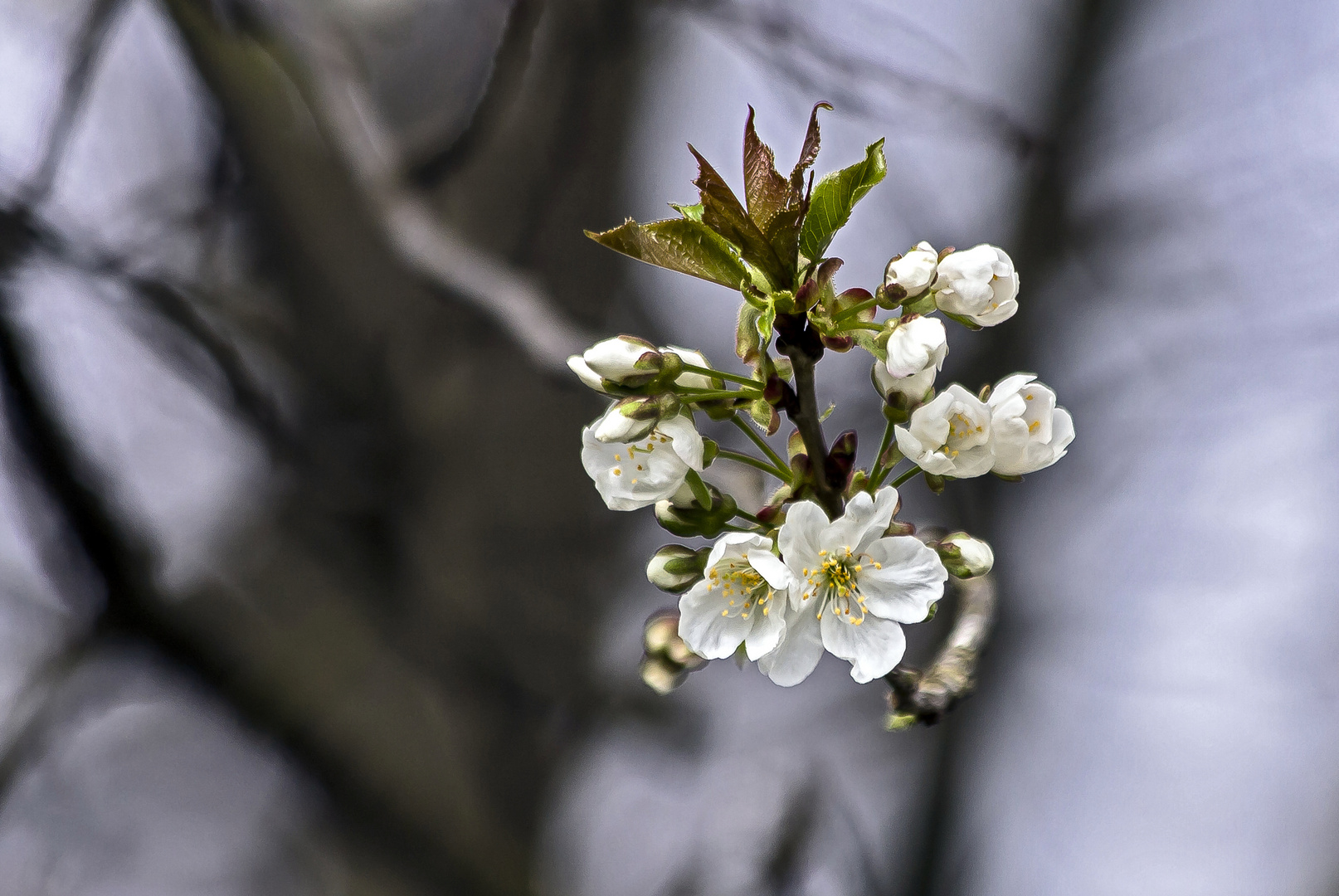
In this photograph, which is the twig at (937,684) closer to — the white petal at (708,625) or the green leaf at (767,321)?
the white petal at (708,625)

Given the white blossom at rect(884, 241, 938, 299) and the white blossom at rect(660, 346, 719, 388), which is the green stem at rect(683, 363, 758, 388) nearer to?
the white blossom at rect(660, 346, 719, 388)

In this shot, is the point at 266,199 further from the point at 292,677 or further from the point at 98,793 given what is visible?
the point at 98,793

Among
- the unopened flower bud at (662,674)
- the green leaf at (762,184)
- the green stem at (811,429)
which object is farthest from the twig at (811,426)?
the unopened flower bud at (662,674)

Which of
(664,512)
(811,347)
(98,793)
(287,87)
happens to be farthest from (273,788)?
(811,347)

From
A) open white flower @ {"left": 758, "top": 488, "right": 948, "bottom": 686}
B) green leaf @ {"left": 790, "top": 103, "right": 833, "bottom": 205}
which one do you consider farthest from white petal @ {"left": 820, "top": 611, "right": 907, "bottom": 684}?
green leaf @ {"left": 790, "top": 103, "right": 833, "bottom": 205}

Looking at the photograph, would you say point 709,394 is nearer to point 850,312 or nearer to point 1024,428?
point 850,312

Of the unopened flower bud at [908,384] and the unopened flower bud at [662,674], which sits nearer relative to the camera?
the unopened flower bud at [908,384]

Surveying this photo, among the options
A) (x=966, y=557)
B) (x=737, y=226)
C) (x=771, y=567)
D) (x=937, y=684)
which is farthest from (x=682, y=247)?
(x=937, y=684)
